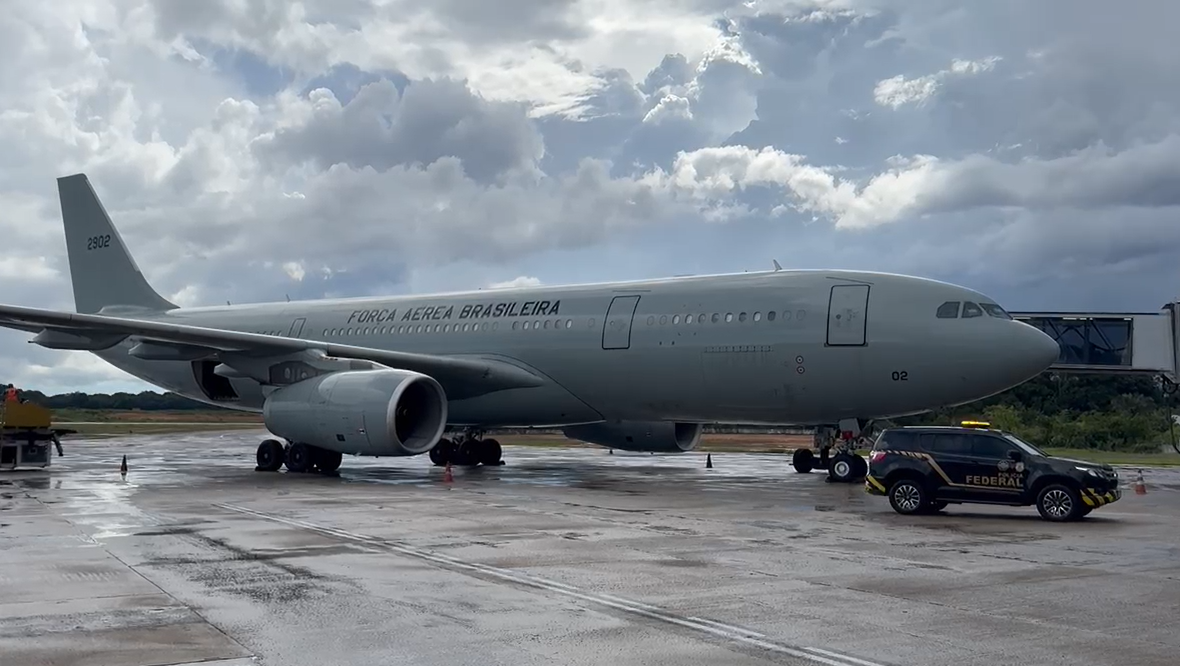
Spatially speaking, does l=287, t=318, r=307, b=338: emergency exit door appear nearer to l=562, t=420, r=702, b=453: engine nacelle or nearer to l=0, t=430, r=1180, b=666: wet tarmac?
l=562, t=420, r=702, b=453: engine nacelle

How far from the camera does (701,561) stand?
1023 centimetres

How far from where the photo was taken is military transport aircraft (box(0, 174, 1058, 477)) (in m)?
18.8

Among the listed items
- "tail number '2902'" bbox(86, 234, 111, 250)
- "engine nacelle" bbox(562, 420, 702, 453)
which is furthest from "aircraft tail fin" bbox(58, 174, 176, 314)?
"engine nacelle" bbox(562, 420, 702, 453)

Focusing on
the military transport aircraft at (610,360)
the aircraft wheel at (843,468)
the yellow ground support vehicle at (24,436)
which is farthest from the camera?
the yellow ground support vehicle at (24,436)

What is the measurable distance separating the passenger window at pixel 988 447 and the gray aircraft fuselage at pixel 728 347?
3.44 meters

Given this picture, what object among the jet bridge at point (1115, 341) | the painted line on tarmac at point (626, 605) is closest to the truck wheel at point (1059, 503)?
the painted line on tarmac at point (626, 605)

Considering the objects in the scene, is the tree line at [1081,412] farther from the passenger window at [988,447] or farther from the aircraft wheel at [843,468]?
the passenger window at [988,447]

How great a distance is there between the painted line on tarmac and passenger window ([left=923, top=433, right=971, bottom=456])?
7.65 meters

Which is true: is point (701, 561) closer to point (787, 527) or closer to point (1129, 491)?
point (787, 527)

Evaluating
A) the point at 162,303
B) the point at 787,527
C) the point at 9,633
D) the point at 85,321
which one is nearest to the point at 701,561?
the point at 787,527

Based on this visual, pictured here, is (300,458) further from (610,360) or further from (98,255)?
(98,255)

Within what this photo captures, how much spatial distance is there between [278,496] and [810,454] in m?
12.6

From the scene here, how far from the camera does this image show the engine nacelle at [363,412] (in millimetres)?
19719

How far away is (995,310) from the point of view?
18781mm
